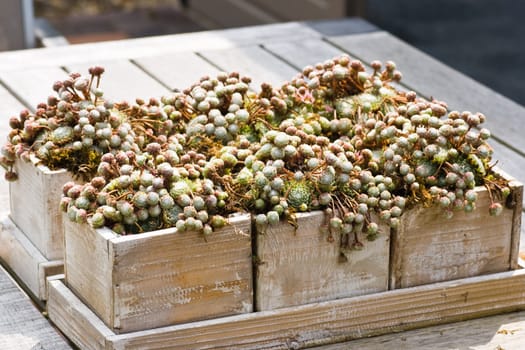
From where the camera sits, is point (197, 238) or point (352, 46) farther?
point (352, 46)

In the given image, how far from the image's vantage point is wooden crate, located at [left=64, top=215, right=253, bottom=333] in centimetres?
159

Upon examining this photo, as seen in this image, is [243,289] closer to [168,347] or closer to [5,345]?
[168,347]

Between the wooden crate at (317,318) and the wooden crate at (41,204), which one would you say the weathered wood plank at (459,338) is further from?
the wooden crate at (41,204)

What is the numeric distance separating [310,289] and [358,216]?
6.2 inches

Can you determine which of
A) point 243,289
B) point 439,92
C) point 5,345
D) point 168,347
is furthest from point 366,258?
point 439,92

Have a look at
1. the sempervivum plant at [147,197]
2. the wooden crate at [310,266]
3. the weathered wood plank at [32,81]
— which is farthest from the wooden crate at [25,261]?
the weathered wood plank at [32,81]

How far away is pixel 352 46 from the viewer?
335 cm

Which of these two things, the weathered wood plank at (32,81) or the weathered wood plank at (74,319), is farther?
the weathered wood plank at (32,81)

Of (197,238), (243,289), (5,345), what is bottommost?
(5,345)

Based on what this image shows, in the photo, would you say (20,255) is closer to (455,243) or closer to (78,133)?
(78,133)

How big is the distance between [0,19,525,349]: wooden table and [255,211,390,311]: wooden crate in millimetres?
911

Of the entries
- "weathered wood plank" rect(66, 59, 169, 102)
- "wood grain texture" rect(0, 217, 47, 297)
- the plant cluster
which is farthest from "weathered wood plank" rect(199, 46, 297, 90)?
"wood grain texture" rect(0, 217, 47, 297)

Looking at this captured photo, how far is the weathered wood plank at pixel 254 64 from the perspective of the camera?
299 cm

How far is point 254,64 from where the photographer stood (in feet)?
10.2
